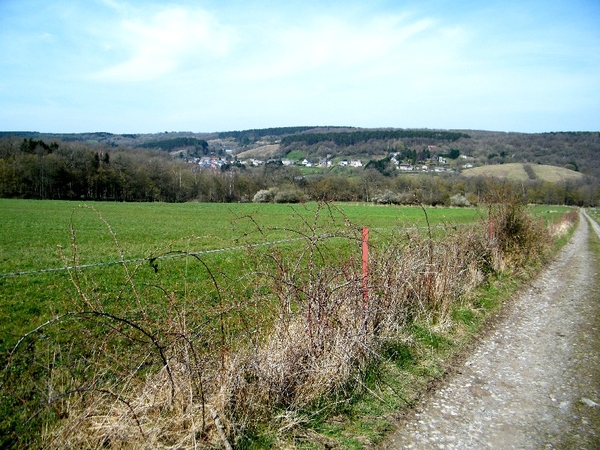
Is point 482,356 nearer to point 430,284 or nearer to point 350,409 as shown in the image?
point 430,284

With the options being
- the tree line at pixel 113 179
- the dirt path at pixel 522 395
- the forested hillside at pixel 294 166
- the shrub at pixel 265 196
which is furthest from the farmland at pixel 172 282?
the tree line at pixel 113 179

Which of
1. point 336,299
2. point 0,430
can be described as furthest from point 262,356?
point 0,430

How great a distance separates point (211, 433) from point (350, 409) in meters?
1.48

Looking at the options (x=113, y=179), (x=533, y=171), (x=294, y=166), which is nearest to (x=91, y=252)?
(x=294, y=166)

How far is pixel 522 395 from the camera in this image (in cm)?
456

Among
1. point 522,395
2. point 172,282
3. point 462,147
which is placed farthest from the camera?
point 462,147

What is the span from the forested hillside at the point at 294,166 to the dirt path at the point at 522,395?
3.51 metres

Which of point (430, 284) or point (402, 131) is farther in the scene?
point (402, 131)

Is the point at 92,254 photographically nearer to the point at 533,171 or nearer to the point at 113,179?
the point at 113,179

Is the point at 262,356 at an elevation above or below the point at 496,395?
above

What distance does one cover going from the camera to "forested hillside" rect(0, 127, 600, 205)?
66000 millimetres

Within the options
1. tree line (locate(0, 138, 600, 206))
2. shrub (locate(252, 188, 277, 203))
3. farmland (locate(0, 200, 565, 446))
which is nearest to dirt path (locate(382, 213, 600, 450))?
farmland (locate(0, 200, 565, 446))

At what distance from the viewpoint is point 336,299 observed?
16.7 feet

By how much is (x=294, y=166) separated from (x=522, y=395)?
2811 inches
